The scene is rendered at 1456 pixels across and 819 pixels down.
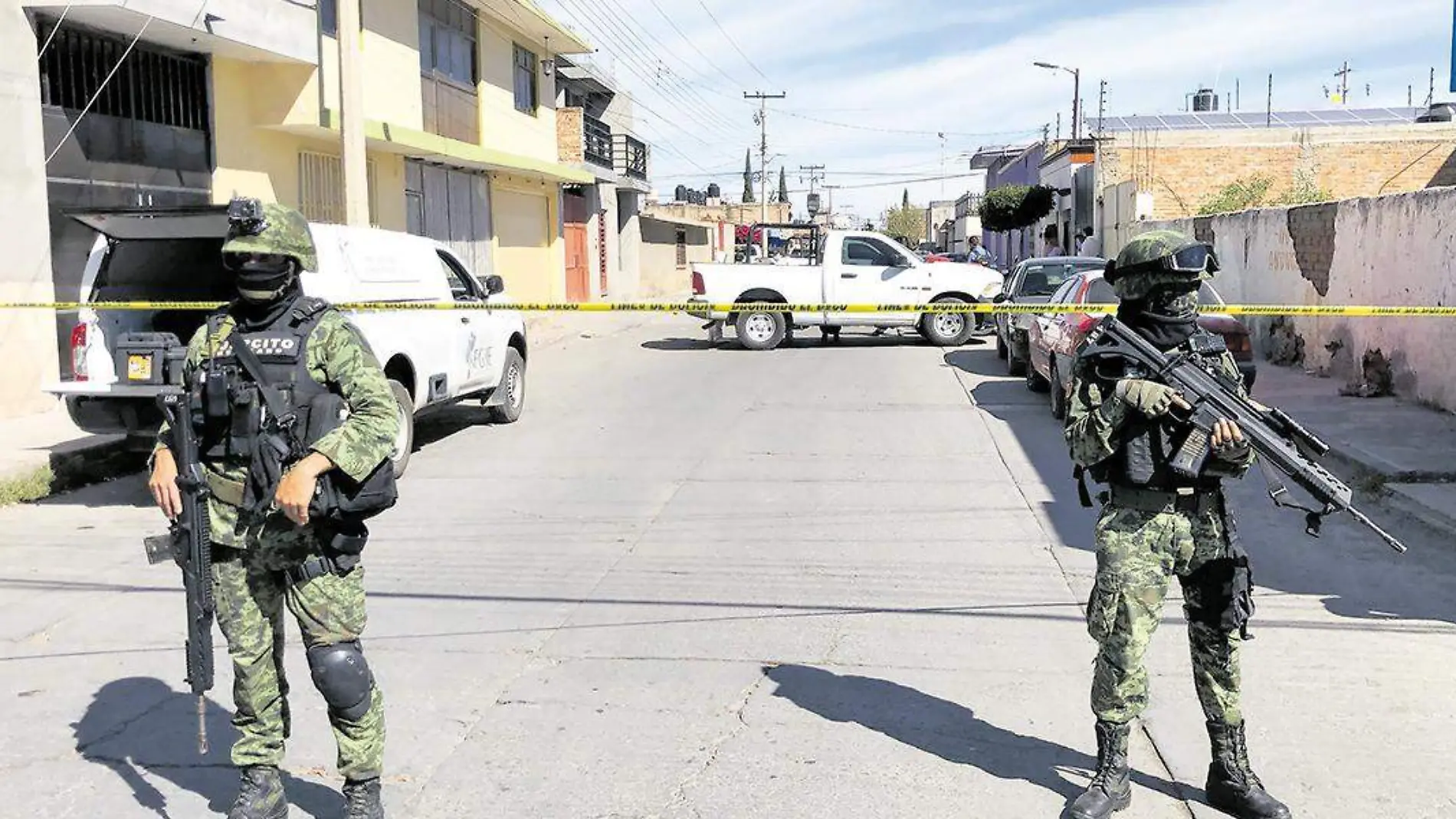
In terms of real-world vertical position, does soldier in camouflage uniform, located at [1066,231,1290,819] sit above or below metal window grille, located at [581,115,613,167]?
below

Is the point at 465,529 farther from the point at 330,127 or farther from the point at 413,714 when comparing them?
the point at 330,127

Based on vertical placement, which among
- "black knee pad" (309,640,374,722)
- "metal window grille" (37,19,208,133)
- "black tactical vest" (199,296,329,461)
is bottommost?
"black knee pad" (309,640,374,722)

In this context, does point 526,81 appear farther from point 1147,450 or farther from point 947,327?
point 1147,450

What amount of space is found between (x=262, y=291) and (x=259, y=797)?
4.68 feet

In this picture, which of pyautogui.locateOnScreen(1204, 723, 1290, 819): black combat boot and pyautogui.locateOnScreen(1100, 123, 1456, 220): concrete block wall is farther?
pyautogui.locateOnScreen(1100, 123, 1456, 220): concrete block wall

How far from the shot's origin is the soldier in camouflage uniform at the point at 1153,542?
3521 mm

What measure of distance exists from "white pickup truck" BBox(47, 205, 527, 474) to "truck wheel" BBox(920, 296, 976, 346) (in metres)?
10.5

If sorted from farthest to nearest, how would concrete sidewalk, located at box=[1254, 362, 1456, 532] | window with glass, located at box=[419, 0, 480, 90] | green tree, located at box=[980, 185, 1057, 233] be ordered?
green tree, located at box=[980, 185, 1057, 233] < window with glass, located at box=[419, 0, 480, 90] < concrete sidewalk, located at box=[1254, 362, 1456, 532]

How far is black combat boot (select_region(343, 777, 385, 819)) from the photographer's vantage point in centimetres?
348

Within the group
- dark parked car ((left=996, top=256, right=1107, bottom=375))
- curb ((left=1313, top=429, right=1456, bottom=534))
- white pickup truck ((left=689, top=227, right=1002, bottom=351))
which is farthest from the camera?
white pickup truck ((left=689, top=227, right=1002, bottom=351))

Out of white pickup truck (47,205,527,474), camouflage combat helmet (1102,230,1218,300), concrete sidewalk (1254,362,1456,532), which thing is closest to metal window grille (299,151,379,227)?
white pickup truck (47,205,527,474)

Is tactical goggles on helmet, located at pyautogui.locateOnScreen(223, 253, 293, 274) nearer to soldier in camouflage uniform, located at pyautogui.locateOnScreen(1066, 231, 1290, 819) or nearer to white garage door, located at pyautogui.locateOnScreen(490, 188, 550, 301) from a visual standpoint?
soldier in camouflage uniform, located at pyautogui.locateOnScreen(1066, 231, 1290, 819)

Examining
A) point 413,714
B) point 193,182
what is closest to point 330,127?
point 193,182

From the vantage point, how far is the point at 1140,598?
11.7ft
